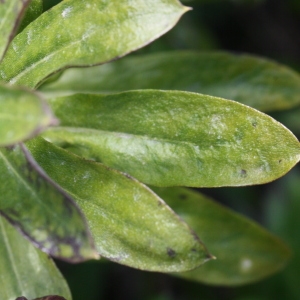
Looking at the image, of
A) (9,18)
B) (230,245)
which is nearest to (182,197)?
(230,245)

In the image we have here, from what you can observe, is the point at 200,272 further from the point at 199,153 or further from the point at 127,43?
the point at 127,43

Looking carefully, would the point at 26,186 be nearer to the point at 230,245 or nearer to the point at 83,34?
the point at 83,34

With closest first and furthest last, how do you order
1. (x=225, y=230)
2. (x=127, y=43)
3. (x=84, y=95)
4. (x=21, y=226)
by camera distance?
1. (x=21, y=226)
2. (x=127, y=43)
3. (x=84, y=95)
4. (x=225, y=230)

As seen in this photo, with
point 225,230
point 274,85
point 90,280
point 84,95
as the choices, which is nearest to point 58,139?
point 84,95

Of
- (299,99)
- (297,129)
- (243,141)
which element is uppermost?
(243,141)

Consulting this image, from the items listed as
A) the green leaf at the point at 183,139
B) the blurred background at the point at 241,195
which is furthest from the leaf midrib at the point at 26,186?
the blurred background at the point at 241,195
